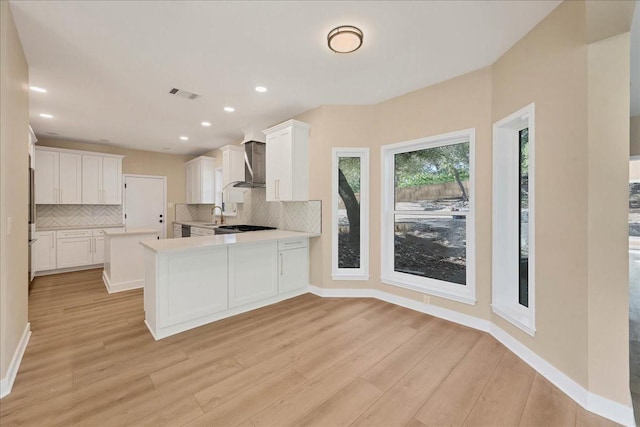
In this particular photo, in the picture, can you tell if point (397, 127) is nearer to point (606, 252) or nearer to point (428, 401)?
point (606, 252)

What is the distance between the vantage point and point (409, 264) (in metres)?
3.54

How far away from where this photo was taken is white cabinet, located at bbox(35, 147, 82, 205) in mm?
4992

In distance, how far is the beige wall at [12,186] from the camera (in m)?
1.81

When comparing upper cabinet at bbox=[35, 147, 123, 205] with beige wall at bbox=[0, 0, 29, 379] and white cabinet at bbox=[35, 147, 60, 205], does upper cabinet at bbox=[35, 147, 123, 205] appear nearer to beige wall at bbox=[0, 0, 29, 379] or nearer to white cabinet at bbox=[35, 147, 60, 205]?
white cabinet at bbox=[35, 147, 60, 205]

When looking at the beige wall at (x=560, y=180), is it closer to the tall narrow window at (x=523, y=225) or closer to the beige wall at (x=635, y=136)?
the tall narrow window at (x=523, y=225)

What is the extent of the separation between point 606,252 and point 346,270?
8.62 ft

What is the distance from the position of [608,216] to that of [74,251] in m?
7.43

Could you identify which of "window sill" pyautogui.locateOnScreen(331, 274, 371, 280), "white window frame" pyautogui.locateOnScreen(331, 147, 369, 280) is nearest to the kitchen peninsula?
"white window frame" pyautogui.locateOnScreen(331, 147, 369, 280)

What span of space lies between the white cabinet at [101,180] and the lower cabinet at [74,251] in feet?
2.63

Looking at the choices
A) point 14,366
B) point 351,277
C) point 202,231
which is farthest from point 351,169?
point 14,366

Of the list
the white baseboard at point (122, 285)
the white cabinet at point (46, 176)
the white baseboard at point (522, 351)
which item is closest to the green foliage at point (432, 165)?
the white baseboard at point (522, 351)

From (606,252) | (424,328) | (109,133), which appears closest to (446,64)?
(606,252)

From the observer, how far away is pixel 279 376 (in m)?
2.02

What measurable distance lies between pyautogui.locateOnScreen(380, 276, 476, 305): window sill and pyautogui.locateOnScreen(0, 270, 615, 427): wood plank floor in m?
0.28
